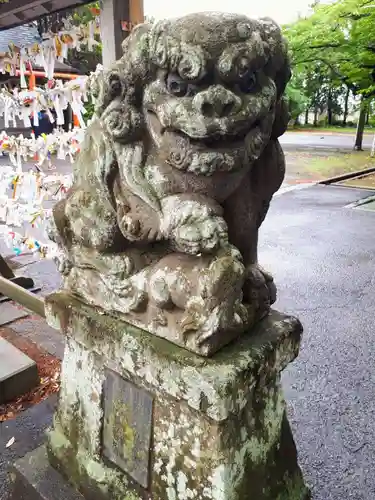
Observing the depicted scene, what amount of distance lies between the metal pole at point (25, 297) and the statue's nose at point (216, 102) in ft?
Answer: 5.96

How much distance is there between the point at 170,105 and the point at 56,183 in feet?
7.65

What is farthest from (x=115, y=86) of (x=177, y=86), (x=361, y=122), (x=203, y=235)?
(x=361, y=122)

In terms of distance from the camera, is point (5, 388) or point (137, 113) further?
point (5, 388)

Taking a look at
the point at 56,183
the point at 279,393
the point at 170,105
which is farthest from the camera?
the point at 56,183

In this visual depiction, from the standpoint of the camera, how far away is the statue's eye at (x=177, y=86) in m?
1.03

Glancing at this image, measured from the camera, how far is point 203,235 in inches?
42.6

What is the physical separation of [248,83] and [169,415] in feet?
2.84

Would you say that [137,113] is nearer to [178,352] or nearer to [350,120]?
[178,352]

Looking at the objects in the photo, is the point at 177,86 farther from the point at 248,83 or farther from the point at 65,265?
the point at 65,265

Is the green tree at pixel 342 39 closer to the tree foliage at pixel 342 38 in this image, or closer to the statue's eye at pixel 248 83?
the tree foliage at pixel 342 38

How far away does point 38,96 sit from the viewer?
9.23 ft

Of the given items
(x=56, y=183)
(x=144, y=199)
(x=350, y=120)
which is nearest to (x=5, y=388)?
(x=56, y=183)

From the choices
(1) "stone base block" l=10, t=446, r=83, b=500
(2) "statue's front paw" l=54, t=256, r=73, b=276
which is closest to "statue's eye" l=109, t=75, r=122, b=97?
(2) "statue's front paw" l=54, t=256, r=73, b=276

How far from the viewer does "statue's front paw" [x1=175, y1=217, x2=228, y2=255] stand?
108 centimetres
